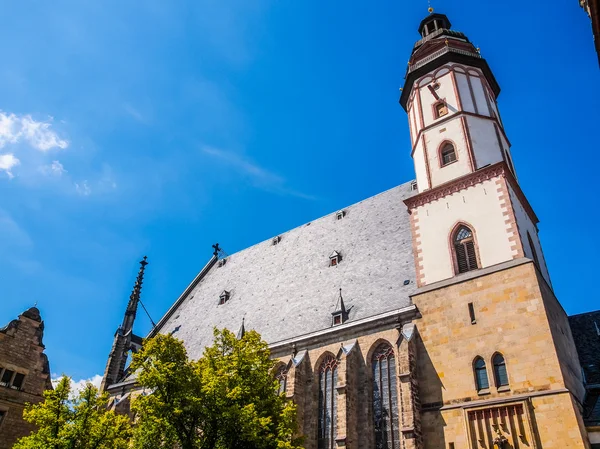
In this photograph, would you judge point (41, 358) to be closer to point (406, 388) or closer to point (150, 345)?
point (150, 345)

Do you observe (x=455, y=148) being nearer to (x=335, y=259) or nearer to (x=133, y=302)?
(x=335, y=259)

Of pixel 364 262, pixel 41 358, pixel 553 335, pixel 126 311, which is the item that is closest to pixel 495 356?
pixel 553 335

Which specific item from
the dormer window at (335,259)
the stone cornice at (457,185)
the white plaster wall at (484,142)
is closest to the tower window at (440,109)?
the white plaster wall at (484,142)

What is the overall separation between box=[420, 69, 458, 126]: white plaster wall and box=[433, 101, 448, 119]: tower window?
6.2 inches

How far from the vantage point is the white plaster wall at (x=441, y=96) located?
72.8ft

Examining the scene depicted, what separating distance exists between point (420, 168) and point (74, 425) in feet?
54.2

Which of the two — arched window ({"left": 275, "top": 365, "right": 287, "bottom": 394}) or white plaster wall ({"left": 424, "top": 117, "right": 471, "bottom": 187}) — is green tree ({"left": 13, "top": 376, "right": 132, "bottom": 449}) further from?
white plaster wall ({"left": 424, "top": 117, "right": 471, "bottom": 187})

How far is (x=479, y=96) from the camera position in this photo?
22.5 meters

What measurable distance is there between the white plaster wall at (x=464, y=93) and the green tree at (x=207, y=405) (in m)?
15.0

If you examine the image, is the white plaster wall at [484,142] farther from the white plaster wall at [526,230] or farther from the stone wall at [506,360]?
the stone wall at [506,360]

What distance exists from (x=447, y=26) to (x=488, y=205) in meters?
14.1

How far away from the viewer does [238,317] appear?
2505cm

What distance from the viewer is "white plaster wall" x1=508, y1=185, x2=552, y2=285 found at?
1753cm

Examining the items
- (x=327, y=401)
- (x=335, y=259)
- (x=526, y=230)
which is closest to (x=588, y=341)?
(x=526, y=230)
